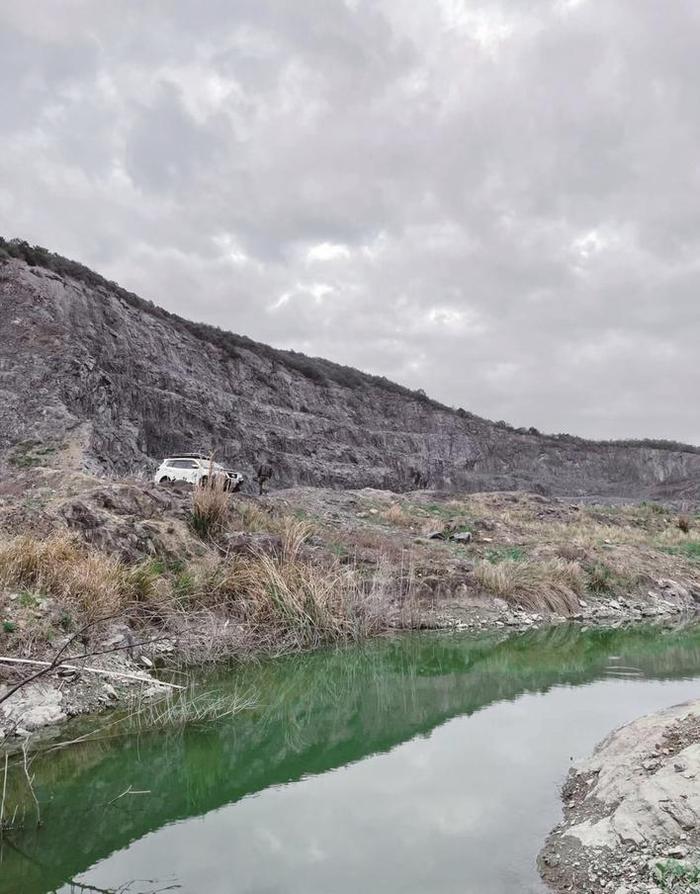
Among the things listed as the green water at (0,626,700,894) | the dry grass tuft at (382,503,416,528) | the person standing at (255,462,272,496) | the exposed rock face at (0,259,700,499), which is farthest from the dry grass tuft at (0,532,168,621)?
the person standing at (255,462,272,496)

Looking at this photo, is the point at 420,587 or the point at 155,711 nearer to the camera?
the point at 155,711

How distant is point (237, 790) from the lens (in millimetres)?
6324

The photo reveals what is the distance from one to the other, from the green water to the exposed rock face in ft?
53.2

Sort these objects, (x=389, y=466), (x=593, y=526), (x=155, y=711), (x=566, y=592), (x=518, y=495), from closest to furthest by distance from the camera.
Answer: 1. (x=155, y=711)
2. (x=566, y=592)
3. (x=593, y=526)
4. (x=518, y=495)
5. (x=389, y=466)

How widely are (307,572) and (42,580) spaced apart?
4388 millimetres

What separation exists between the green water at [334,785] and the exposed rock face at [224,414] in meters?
16.2

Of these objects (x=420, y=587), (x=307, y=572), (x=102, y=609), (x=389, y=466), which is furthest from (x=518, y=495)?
(x=102, y=609)

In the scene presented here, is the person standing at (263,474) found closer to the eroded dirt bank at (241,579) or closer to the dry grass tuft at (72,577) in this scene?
the eroded dirt bank at (241,579)

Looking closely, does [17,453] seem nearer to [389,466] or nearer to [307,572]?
[307,572]

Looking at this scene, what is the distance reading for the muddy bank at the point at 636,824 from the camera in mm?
3996

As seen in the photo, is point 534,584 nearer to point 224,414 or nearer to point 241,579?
point 241,579

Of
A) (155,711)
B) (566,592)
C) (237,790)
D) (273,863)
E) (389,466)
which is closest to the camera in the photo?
(273,863)

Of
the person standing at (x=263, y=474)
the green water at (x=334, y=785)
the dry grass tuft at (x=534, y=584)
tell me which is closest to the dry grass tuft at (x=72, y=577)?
the green water at (x=334, y=785)

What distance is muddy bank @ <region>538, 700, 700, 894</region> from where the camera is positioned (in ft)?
13.1
